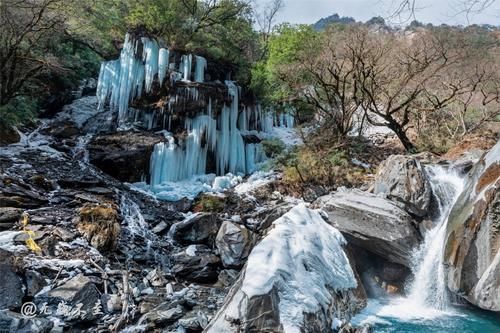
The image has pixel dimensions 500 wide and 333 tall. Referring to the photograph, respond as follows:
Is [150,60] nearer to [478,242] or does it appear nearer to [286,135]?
[286,135]

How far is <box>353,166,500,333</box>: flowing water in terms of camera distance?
579cm

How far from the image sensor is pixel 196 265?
7238 millimetres

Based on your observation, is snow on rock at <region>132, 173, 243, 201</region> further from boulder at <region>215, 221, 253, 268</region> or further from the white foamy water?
the white foamy water

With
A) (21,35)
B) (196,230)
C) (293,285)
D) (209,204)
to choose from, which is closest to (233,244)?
(196,230)

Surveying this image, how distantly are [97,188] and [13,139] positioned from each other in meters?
4.12

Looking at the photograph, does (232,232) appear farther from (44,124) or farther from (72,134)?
(44,124)

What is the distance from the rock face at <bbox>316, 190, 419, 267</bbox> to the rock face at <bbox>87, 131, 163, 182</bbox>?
23.2 ft

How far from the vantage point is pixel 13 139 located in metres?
11.3

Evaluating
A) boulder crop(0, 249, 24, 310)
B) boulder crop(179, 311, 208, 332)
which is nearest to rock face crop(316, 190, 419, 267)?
boulder crop(179, 311, 208, 332)

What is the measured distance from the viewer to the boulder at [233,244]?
754 centimetres

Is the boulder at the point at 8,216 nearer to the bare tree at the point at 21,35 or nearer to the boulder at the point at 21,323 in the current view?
the boulder at the point at 21,323

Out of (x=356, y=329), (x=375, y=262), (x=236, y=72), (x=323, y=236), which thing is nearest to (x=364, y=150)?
(x=236, y=72)

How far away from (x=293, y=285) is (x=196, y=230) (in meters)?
4.30

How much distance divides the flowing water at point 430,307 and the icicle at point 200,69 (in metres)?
9.82
